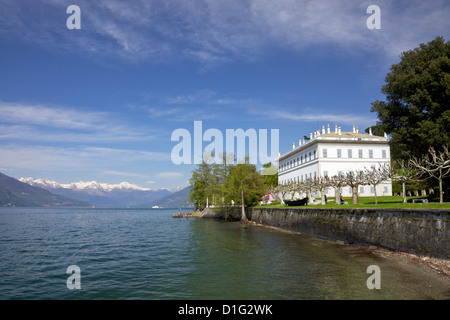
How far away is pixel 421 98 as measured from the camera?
96.2 ft

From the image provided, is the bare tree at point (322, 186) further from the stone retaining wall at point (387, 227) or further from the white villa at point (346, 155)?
the white villa at point (346, 155)

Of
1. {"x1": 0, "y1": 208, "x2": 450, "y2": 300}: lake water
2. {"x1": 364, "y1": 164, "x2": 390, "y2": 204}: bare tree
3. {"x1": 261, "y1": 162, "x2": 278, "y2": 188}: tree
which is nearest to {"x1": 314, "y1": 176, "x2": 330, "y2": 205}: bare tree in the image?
{"x1": 364, "y1": 164, "x2": 390, "y2": 204}: bare tree

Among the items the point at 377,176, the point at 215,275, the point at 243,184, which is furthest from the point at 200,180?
the point at 215,275

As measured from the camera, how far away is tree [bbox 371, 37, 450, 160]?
27.9 m

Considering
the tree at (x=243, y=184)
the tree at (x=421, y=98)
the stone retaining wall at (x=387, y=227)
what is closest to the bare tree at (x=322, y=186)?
the stone retaining wall at (x=387, y=227)

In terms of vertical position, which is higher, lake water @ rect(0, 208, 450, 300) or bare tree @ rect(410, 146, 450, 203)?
bare tree @ rect(410, 146, 450, 203)

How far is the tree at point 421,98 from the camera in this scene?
91.5 ft

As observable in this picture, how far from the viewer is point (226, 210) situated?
63.4 meters

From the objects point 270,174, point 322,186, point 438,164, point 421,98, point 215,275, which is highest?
point 421,98

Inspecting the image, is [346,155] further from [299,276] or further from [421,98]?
[299,276]

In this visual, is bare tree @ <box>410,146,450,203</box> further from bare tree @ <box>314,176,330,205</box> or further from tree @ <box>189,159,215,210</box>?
tree @ <box>189,159,215,210</box>
